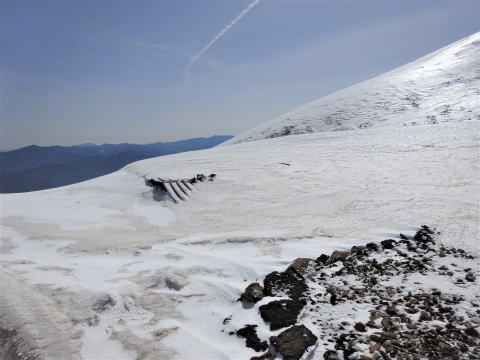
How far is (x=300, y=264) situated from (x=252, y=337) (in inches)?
83.3

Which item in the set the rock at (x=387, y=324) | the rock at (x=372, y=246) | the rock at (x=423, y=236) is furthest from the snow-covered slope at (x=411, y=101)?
the rock at (x=387, y=324)

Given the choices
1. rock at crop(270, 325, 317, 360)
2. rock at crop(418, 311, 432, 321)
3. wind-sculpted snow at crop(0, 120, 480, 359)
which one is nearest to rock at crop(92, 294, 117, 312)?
wind-sculpted snow at crop(0, 120, 480, 359)

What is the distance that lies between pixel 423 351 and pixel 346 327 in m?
0.95

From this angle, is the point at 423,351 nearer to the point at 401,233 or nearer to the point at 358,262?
the point at 358,262

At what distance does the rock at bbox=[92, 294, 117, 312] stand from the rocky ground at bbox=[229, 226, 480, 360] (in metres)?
2.12

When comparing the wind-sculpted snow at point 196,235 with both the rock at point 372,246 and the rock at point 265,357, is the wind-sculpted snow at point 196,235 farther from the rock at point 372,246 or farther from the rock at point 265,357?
the rock at point 372,246

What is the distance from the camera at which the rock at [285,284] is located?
5359mm

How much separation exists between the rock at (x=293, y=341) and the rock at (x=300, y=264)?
5.58 ft

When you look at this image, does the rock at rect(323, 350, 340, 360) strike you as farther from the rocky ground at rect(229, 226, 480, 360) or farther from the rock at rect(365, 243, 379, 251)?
the rock at rect(365, 243, 379, 251)

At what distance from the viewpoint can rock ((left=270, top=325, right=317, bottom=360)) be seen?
3934 mm

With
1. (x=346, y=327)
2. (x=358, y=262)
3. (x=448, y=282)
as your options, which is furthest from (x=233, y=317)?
(x=448, y=282)

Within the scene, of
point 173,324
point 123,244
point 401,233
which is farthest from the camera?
point 123,244

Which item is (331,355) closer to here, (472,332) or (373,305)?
(373,305)

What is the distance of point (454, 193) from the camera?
32.0ft
